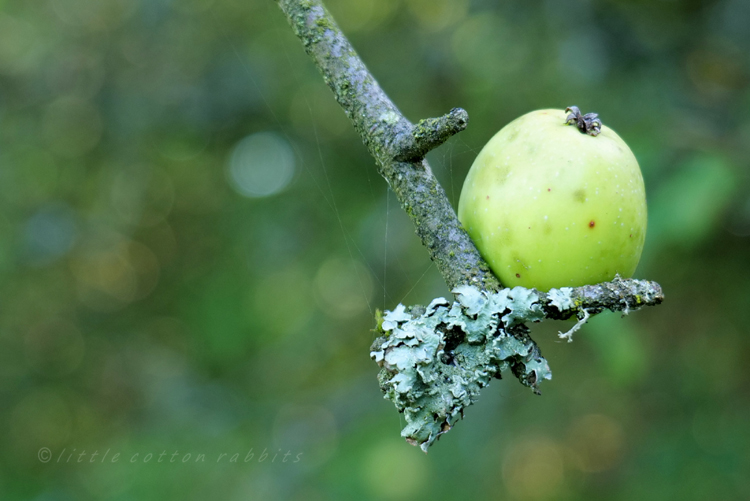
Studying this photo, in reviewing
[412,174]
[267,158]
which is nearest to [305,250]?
[267,158]

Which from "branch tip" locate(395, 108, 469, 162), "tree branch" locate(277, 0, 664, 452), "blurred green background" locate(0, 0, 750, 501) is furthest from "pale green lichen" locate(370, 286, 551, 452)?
"blurred green background" locate(0, 0, 750, 501)

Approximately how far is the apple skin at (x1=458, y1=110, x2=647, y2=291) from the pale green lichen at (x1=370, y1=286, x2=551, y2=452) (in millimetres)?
57

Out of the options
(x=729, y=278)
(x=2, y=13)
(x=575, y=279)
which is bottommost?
(x=729, y=278)

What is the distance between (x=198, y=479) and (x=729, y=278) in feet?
4.98

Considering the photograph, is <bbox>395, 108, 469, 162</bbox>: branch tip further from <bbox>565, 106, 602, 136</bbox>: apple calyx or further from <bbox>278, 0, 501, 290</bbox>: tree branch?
<bbox>565, 106, 602, 136</bbox>: apple calyx

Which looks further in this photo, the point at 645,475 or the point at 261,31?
the point at 261,31

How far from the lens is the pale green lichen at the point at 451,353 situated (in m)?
0.47

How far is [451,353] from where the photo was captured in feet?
1.67

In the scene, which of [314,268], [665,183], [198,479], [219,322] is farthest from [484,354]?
[219,322]

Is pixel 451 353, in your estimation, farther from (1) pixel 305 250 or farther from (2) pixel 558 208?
(1) pixel 305 250

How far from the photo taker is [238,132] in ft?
6.33

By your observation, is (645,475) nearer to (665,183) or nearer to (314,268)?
(665,183)

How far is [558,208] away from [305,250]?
1.49 m

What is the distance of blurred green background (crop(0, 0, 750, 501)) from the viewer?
1.36m
